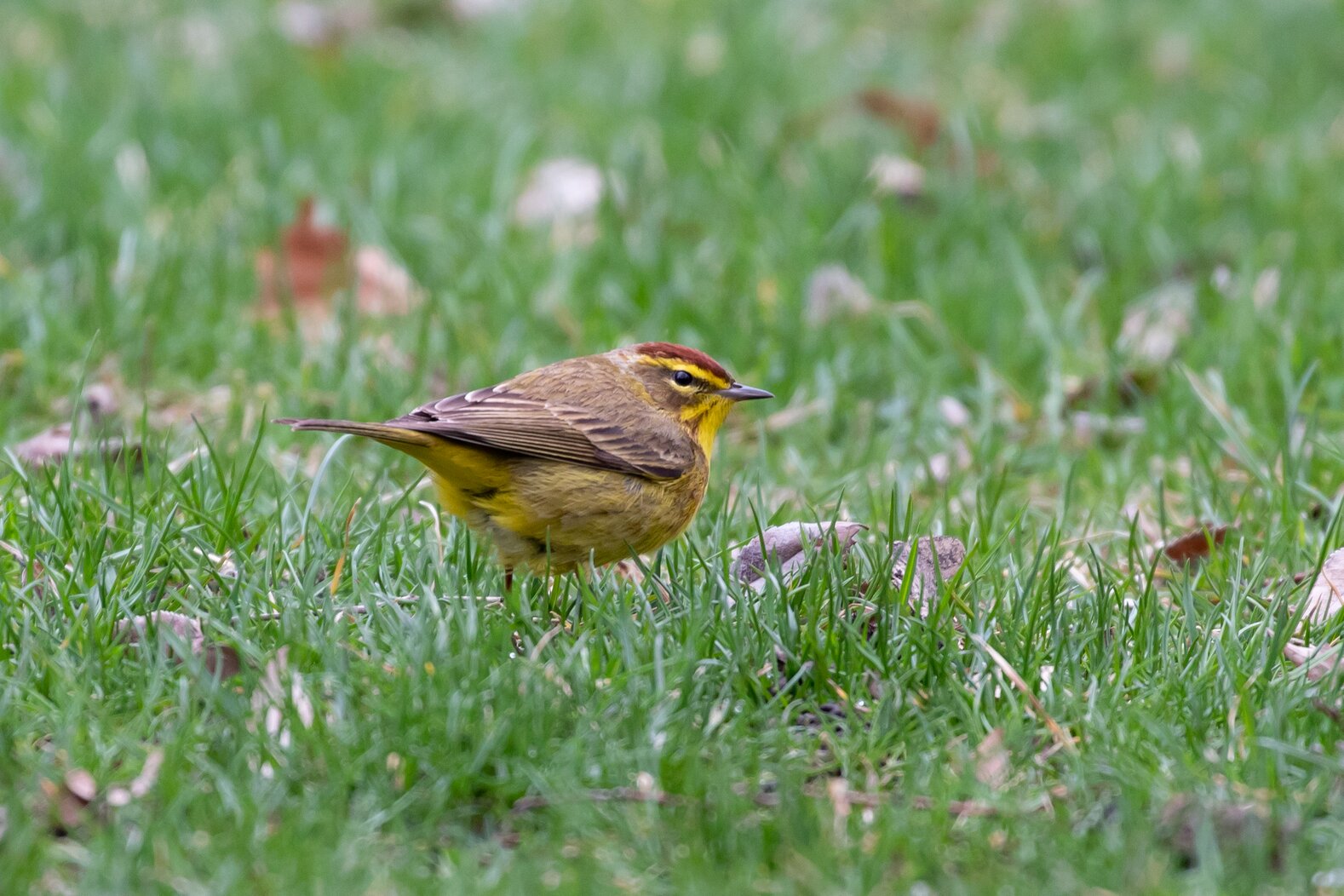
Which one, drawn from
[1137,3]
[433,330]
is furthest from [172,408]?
[1137,3]

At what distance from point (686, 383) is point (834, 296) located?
1865 millimetres

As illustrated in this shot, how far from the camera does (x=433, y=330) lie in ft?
21.7

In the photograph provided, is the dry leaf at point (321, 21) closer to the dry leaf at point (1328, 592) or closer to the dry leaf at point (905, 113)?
the dry leaf at point (905, 113)

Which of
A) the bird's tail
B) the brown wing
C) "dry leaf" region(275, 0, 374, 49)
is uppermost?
"dry leaf" region(275, 0, 374, 49)

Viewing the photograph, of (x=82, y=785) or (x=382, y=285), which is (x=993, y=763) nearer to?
(x=82, y=785)

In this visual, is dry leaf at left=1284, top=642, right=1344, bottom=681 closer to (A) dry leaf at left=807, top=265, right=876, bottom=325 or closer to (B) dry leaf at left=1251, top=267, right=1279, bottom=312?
(B) dry leaf at left=1251, top=267, right=1279, bottom=312

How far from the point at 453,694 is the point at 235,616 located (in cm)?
75

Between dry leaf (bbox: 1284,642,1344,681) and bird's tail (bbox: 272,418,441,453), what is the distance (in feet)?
7.64

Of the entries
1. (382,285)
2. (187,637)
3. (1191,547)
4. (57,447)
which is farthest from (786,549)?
(382,285)

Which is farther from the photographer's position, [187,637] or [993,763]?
[187,637]

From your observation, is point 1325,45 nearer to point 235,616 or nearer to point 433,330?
point 433,330

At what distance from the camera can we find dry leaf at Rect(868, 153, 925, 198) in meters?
7.91

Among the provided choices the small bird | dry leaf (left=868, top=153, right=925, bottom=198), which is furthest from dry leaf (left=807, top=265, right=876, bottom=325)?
the small bird

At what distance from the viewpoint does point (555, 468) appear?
4754 millimetres
